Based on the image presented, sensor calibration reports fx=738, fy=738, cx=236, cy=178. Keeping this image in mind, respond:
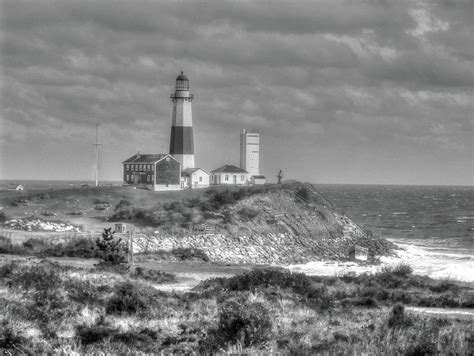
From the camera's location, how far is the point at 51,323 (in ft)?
48.3

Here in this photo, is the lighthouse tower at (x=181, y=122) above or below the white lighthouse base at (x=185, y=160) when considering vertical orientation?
above

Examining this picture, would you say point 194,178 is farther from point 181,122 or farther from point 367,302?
point 367,302

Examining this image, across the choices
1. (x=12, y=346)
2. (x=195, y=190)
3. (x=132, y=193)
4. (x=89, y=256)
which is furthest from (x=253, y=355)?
(x=195, y=190)

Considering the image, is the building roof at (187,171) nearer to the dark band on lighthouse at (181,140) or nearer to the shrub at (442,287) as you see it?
the dark band on lighthouse at (181,140)

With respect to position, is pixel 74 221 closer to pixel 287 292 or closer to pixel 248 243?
pixel 248 243

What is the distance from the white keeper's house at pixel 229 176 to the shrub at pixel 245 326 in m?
69.9

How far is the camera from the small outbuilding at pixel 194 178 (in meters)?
78.2

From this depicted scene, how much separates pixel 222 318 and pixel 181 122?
2551 inches

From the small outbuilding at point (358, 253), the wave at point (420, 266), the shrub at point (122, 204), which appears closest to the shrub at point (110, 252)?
the wave at point (420, 266)

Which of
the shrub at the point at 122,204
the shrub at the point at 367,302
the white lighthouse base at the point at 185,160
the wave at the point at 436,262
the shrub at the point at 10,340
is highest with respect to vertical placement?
the white lighthouse base at the point at 185,160

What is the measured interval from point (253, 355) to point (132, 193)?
5738cm

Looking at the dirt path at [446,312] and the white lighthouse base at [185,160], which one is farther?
the white lighthouse base at [185,160]

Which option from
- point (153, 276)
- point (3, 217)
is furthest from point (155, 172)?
point (153, 276)

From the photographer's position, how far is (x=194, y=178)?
78.8m
